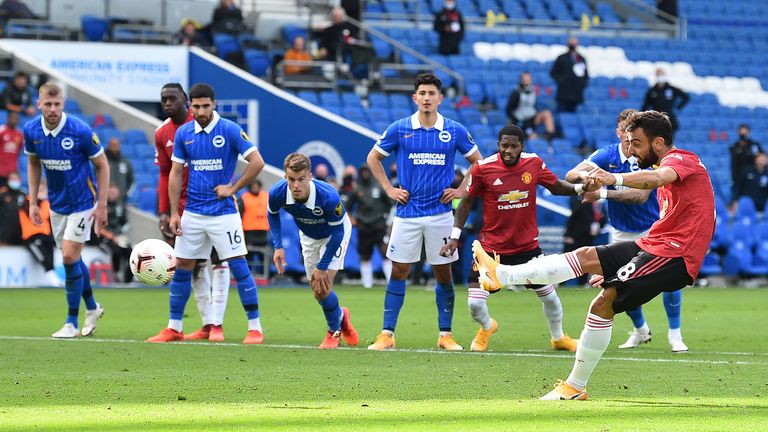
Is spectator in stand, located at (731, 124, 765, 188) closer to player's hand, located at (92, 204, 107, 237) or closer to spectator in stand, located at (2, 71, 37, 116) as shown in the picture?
spectator in stand, located at (2, 71, 37, 116)

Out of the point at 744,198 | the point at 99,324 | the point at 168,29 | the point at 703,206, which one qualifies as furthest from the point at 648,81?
the point at 703,206

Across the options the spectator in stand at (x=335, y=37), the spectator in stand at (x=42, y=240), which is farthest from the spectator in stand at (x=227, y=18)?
the spectator in stand at (x=42, y=240)

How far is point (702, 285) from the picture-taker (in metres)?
27.1

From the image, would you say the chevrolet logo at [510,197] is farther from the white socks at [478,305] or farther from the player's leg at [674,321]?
Answer: the player's leg at [674,321]

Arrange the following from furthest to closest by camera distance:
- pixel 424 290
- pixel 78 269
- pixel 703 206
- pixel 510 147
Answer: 1. pixel 424 290
2. pixel 78 269
3. pixel 510 147
4. pixel 703 206

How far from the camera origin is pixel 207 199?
13438mm

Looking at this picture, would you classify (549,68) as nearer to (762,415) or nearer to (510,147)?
(510,147)

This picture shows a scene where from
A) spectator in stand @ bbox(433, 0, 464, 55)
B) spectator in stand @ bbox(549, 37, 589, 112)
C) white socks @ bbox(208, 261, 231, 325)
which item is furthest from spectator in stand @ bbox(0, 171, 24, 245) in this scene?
spectator in stand @ bbox(549, 37, 589, 112)

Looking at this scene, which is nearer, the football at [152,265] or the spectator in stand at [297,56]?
the football at [152,265]

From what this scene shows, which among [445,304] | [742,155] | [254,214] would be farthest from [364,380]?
[742,155]

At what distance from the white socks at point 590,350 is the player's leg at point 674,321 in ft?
13.9

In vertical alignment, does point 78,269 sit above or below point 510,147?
below

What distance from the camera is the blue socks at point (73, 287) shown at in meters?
13.9

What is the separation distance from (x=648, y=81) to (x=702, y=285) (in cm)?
891
